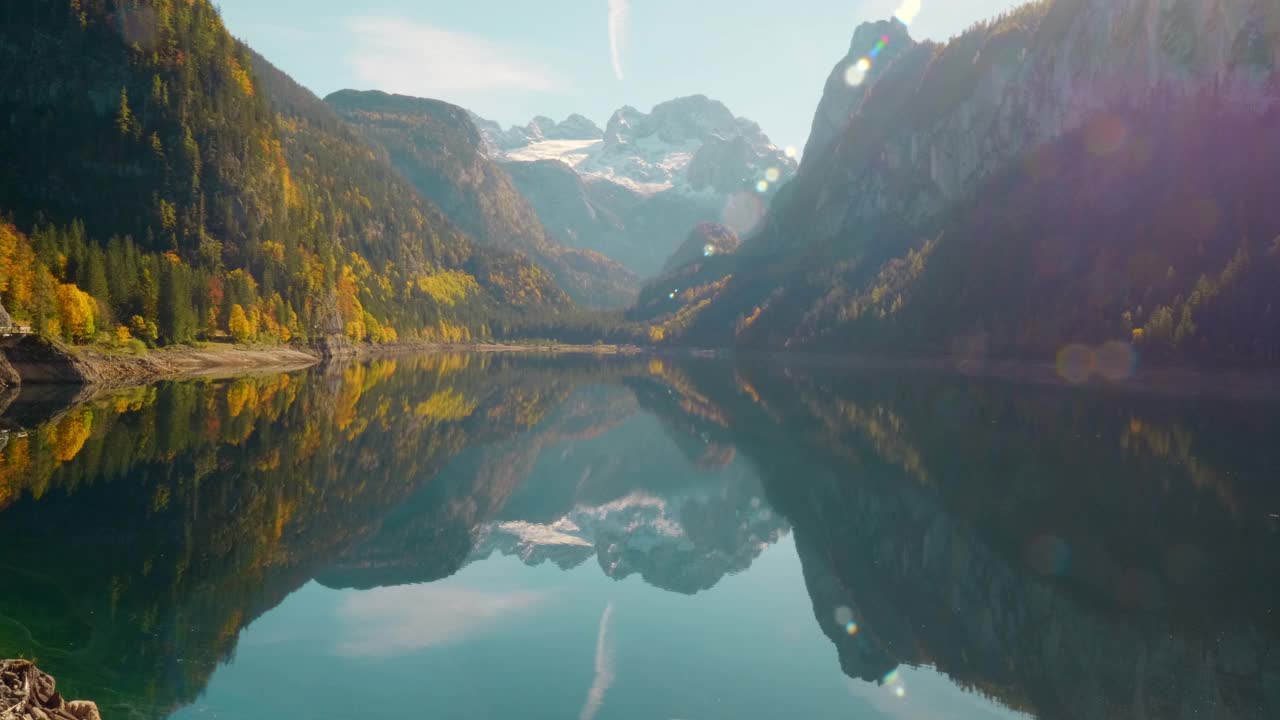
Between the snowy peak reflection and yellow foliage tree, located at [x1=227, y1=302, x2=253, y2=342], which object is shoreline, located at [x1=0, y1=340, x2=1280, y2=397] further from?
the snowy peak reflection

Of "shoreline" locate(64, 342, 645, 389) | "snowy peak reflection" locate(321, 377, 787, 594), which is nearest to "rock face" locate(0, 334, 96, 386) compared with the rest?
"shoreline" locate(64, 342, 645, 389)

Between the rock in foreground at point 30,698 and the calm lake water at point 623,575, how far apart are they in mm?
1861

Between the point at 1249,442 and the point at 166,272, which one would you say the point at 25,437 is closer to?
the point at 166,272

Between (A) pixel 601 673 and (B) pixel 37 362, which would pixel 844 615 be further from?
(B) pixel 37 362

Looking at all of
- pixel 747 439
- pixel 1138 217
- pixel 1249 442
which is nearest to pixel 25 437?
pixel 747 439

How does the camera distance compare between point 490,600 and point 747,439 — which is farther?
point 747,439

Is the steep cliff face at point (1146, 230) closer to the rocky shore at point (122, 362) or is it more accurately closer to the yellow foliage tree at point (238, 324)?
the rocky shore at point (122, 362)

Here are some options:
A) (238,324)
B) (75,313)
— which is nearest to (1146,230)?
(238,324)

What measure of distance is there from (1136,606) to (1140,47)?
214 meters

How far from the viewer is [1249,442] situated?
2026 inches

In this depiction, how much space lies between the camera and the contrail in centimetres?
1559

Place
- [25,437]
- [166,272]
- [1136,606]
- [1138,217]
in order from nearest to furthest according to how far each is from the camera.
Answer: [1136,606], [25,437], [166,272], [1138,217]

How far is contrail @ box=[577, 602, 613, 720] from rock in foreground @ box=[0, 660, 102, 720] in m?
8.26

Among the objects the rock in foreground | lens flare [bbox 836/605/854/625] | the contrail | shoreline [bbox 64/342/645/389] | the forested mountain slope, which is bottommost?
shoreline [bbox 64/342/645/389]
